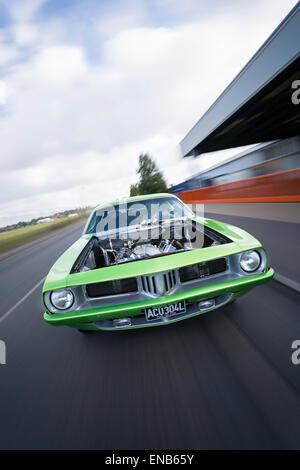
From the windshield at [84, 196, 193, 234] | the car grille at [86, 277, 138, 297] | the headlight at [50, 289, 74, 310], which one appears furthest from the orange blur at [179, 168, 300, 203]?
the headlight at [50, 289, 74, 310]

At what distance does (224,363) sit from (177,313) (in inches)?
19.6

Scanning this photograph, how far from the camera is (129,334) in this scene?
2.28m

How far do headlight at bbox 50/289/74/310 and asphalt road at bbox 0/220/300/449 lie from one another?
592 mm

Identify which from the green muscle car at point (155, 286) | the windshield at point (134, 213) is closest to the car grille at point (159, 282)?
the green muscle car at point (155, 286)

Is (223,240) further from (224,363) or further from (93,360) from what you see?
(93,360)

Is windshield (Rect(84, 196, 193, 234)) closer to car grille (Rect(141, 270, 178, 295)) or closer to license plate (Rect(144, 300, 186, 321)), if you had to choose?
car grille (Rect(141, 270, 178, 295))

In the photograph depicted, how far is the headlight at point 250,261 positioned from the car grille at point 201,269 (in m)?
0.16

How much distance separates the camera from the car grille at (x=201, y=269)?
1965 mm

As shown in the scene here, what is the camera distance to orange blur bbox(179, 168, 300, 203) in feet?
19.0

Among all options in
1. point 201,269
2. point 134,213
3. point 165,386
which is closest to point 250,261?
point 201,269

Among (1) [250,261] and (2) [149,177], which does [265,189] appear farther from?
(2) [149,177]

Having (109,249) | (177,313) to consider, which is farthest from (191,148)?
(177,313)

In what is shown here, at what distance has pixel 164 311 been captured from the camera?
187 centimetres
